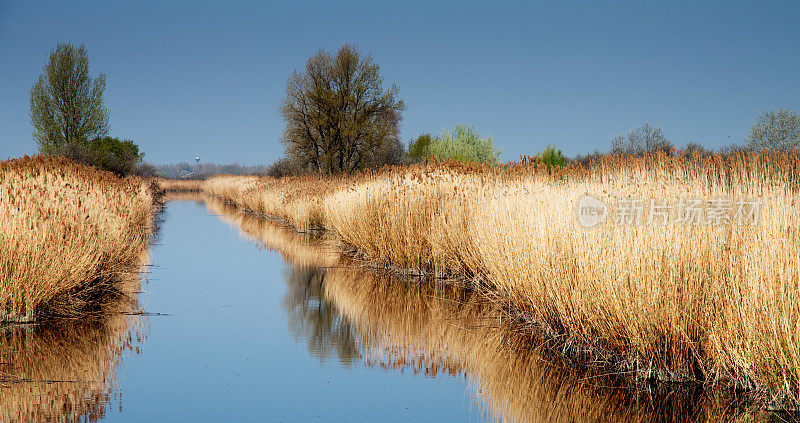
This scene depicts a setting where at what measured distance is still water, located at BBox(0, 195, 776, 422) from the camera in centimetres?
479

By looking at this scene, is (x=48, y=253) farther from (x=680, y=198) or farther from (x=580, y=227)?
(x=680, y=198)

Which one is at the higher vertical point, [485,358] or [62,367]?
[62,367]

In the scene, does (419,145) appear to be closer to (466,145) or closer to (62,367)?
(466,145)

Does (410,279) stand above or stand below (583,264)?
below

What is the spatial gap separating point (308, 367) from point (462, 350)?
1.70 meters

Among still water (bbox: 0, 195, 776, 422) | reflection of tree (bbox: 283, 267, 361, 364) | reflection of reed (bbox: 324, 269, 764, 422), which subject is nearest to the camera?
reflection of reed (bbox: 324, 269, 764, 422)

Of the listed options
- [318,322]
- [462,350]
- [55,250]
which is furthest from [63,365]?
[462,350]

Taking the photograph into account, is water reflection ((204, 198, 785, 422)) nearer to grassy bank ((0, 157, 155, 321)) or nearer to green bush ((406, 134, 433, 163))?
grassy bank ((0, 157, 155, 321))

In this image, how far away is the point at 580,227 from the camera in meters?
6.34

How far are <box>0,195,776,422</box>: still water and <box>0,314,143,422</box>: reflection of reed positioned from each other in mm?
16

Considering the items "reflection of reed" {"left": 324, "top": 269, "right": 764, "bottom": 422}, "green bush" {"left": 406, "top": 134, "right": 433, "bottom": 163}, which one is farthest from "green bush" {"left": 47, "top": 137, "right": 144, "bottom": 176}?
"green bush" {"left": 406, "top": 134, "right": 433, "bottom": 163}

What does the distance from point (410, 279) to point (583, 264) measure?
16.1ft

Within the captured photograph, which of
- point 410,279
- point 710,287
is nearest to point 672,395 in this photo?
point 710,287

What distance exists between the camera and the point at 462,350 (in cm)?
642
